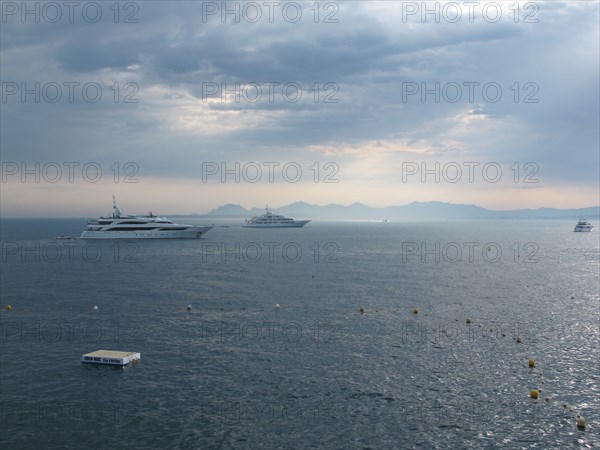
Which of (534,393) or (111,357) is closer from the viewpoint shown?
(534,393)

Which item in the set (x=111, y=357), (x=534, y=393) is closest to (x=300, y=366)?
(x=111, y=357)

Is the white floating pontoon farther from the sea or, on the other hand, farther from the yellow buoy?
the yellow buoy

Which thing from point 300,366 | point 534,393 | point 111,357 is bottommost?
point 534,393

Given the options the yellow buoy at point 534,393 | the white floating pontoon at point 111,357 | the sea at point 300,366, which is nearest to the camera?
the sea at point 300,366

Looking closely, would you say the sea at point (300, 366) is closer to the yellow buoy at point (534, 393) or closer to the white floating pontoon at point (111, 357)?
the yellow buoy at point (534, 393)

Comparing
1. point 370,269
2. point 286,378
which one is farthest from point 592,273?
point 286,378

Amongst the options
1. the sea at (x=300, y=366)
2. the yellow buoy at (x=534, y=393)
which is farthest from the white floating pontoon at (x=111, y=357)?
the yellow buoy at (x=534, y=393)

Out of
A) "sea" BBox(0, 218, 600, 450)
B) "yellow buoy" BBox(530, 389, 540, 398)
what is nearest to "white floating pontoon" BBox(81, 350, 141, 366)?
"sea" BBox(0, 218, 600, 450)

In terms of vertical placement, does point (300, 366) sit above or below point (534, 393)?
above

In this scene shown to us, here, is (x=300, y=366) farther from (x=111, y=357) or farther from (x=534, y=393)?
(x=534, y=393)
